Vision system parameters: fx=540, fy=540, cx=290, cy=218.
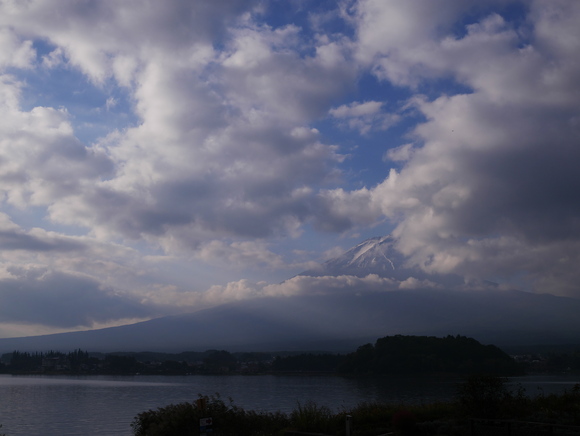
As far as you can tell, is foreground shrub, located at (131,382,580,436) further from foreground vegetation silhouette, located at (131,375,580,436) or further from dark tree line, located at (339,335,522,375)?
dark tree line, located at (339,335,522,375)

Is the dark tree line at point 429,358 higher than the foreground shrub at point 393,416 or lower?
lower

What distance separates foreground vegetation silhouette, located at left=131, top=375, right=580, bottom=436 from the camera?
38.5 feet

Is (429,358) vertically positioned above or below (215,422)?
below

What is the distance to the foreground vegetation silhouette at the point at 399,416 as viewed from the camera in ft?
38.5

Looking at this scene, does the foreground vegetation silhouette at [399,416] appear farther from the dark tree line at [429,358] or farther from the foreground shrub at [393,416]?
the dark tree line at [429,358]

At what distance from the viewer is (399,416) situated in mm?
11891

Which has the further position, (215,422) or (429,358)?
(429,358)

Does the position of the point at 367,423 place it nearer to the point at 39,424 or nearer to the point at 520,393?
the point at 520,393

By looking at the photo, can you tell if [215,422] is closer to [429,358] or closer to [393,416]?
[393,416]

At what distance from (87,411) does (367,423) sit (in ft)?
94.8

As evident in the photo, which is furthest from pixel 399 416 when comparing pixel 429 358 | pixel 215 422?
pixel 429 358

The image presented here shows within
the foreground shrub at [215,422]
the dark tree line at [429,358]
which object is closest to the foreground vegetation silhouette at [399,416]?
the foreground shrub at [215,422]

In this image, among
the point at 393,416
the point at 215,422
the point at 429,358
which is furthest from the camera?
the point at 429,358

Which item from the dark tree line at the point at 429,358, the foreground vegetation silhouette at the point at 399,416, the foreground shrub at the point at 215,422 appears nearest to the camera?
the foreground vegetation silhouette at the point at 399,416
